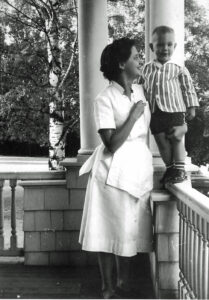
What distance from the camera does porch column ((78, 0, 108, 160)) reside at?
16.0 ft

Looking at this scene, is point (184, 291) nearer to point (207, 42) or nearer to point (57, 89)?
point (57, 89)

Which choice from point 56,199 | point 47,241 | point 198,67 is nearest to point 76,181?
point 56,199

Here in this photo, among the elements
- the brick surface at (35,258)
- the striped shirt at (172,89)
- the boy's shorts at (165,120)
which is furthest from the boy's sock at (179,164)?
the brick surface at (35,258)

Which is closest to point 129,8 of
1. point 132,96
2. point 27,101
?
point 27,101

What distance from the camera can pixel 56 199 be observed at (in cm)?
468

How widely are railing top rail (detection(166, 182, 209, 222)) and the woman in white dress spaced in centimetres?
20

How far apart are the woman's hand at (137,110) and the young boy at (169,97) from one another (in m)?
0.20

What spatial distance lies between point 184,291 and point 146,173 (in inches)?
30.8

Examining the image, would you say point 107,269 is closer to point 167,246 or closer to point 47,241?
point 167,246

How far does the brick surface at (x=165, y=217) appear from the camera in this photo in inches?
125

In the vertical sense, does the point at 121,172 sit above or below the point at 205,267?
above

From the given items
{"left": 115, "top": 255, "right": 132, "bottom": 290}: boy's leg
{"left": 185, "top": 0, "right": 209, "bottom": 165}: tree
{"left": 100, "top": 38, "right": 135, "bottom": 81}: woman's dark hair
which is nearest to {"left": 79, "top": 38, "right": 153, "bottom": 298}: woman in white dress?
{"left": 100, "top": 38, "right": 135, "bottom": 81}: woman's dark hair

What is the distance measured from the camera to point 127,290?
3201 millimetres

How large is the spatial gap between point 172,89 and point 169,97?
5 centimetres
